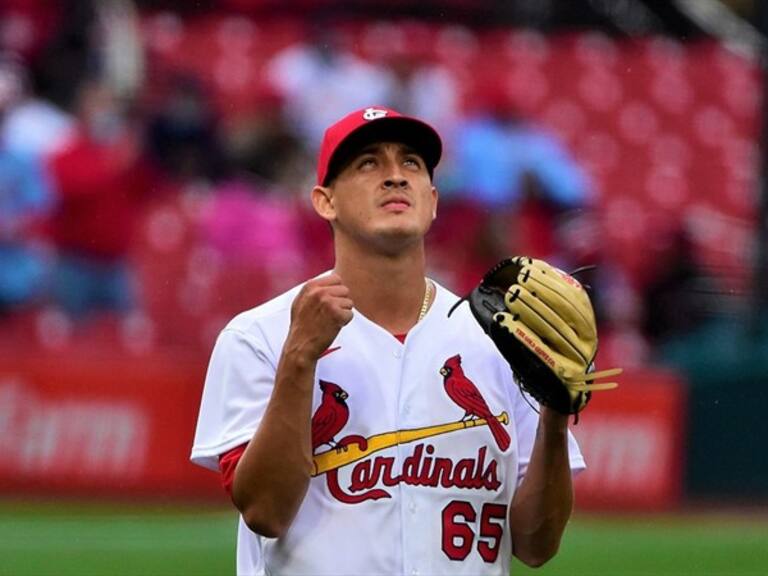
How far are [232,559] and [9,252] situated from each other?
3.16 meters

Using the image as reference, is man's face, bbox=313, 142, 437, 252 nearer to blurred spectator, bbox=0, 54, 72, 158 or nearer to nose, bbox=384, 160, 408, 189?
nose, bbox=384, 160, 408, 189

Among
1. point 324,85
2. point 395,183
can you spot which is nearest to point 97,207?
point 324,85

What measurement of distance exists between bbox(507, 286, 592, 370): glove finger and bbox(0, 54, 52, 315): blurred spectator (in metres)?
7.69

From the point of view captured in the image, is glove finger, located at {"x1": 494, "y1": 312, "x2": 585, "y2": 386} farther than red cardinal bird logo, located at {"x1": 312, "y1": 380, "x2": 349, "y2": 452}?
No

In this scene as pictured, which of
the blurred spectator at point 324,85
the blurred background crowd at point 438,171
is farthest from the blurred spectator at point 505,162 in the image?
the blurred spectator at point 324,85

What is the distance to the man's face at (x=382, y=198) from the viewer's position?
3.98 m

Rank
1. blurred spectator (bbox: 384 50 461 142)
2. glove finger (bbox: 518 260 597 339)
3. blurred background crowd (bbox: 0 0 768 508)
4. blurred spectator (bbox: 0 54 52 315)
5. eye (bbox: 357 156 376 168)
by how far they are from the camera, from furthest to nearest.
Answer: blurred spectator (bbox: 384 50 461 142), blurred background crowd (bbox: 0 0 768 508), blurred spectator (bbox: 0 54 52 315), eye (bbox: 357 156 376 168), glove finger (bbox: 518 260 597 339)

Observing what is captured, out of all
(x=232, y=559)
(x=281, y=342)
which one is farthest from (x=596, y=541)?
(x=281, y=342)

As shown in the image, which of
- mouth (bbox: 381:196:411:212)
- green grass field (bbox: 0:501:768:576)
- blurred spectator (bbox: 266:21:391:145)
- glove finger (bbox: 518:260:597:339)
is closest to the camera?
glove finger (bbox: 518:260:597:339)

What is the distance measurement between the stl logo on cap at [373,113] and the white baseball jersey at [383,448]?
0.44m

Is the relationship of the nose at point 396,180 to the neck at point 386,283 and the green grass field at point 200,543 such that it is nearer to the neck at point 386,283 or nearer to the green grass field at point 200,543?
the neck at point 386,283

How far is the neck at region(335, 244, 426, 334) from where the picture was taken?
4062 millimetres

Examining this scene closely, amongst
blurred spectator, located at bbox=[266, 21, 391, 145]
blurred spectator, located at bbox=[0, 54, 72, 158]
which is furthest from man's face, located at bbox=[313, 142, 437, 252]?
blurred spectator, located at bbox=[266, 21, 391, 145]

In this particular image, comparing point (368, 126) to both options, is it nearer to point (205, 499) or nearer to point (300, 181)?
point (205, 499)
